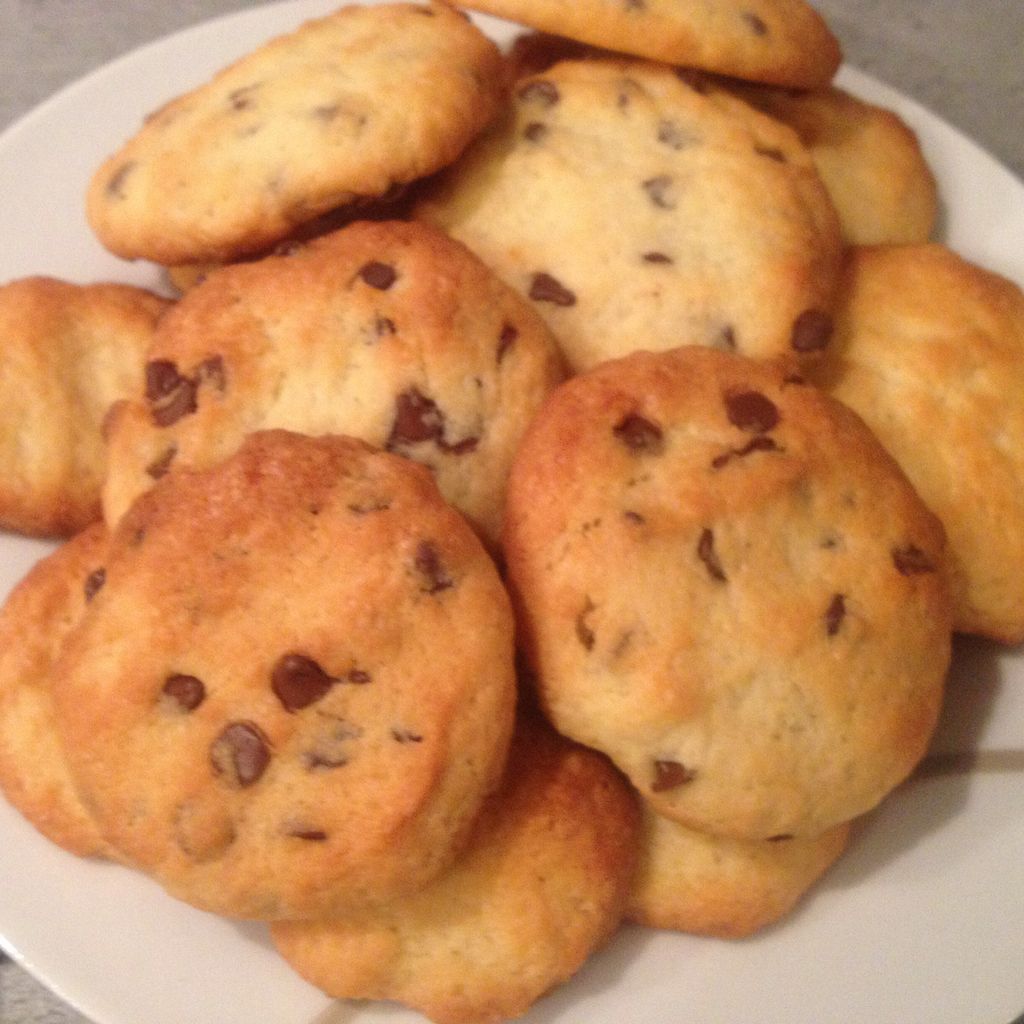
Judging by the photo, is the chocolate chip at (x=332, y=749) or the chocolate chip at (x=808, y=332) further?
the chocolate chip at (x=808, y=332)

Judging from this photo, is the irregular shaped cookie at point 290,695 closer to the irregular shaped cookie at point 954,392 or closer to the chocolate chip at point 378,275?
the chocolate chip at point 378,275

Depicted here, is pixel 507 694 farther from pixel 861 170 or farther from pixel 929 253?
pixel 861 170

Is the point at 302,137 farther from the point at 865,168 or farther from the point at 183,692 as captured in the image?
the point at 865,168

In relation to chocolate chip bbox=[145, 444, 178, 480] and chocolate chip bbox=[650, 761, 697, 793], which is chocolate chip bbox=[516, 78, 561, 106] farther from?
chocolate chip bbox=[650, 761, 697, 793]

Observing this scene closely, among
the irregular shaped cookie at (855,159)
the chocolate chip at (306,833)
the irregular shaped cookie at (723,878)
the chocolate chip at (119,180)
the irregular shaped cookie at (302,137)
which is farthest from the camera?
the irregular shaped cookie at (855,159)

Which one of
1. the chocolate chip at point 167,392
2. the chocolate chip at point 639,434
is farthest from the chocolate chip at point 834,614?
the chocolate chip at point 167,392

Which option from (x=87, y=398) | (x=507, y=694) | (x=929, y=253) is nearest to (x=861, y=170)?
(x=929, y=253)
